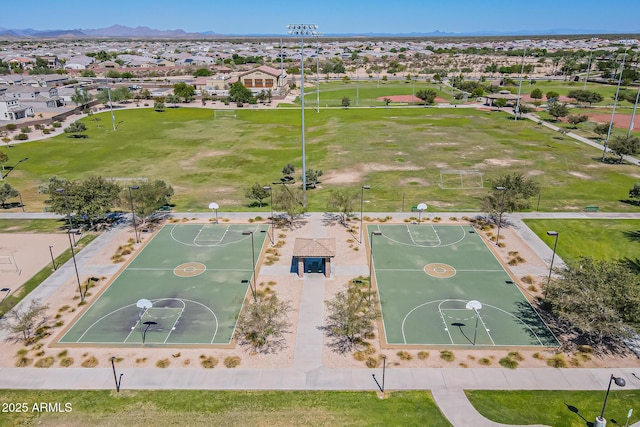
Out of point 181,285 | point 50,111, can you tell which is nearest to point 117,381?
point 181,285

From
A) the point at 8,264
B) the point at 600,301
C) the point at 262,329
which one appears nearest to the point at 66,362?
the point at 262,329

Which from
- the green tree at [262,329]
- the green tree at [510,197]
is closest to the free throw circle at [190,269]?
the green tree at [262,329]

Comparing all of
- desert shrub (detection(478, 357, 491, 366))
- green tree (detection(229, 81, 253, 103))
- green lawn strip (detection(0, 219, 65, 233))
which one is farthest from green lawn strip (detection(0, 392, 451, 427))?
green tree (detection(229, 81, 253, 103))

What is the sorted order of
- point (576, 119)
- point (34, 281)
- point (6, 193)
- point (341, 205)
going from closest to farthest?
point (34, 281), point (341, 205), point (6, 193), point (576, 119)

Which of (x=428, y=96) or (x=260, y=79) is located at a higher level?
(x=260, y=79)

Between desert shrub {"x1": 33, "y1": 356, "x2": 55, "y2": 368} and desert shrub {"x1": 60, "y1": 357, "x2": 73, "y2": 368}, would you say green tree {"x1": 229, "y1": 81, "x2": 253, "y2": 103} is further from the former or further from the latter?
desert shrub {"x1": 60, "y1": 357, "x2": 73, "y2": 368}

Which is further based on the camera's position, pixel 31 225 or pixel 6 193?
pixel 6 193

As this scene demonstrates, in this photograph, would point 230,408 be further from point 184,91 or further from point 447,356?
point 184,91
